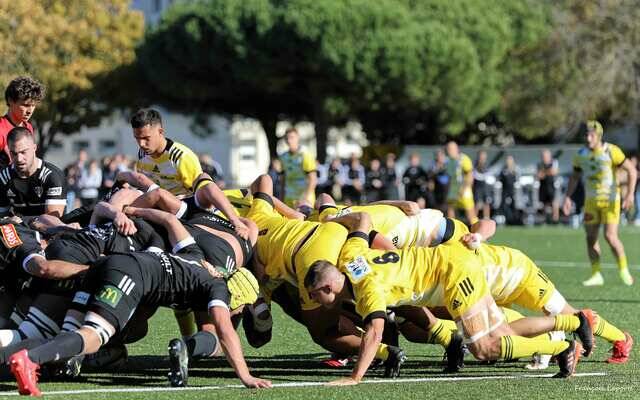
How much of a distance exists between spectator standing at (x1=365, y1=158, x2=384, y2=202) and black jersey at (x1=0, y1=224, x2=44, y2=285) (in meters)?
23.8

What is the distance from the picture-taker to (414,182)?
104 ft

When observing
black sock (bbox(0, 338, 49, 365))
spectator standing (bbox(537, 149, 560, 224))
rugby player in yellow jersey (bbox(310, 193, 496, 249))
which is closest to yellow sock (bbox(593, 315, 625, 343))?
rugby player in yellow jersey (bbox(310, 193, 496, 249))

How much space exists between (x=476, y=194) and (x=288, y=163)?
12241 millimetres

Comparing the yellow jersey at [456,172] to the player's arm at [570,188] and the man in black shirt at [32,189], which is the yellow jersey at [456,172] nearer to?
the player's arm at [570,188]

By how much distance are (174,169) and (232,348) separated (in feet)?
9.07

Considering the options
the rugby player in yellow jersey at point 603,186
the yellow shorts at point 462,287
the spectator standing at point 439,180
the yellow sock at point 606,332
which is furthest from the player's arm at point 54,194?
the spectator standing at point 439,180

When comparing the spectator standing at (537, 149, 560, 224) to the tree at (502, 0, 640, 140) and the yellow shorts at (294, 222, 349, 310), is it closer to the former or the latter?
the tree at (502, 0, 640, 140)

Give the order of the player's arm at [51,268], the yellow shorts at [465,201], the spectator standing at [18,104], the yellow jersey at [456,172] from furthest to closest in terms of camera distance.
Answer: the yellow shorts at [465,201]
the yellow jersey at [456,172]
the spectator standing at [18,104]
the player's arm at [51,268]

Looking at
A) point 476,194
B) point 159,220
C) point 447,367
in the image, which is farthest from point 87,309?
point 476,194

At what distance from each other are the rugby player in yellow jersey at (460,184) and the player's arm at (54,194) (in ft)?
51.2

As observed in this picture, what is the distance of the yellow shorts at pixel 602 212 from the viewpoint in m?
16.0

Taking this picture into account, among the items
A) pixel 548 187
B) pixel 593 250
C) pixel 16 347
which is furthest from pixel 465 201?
pixel 16 347

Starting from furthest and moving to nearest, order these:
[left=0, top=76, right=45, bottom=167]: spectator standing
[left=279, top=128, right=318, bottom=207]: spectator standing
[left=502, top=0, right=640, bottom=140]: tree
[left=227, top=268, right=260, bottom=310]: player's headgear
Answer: [left=502, top=0, right=640, bottom=140]: tree < [left=279, top=128, right=318, bottom=207]: spectator standing < [left=0, top=76, right=45, bottom=167]: spectator standing < [left=227, top=268, right=260, bottom=310]: player's headgear

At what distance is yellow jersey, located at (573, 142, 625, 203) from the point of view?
16000 millimetres
